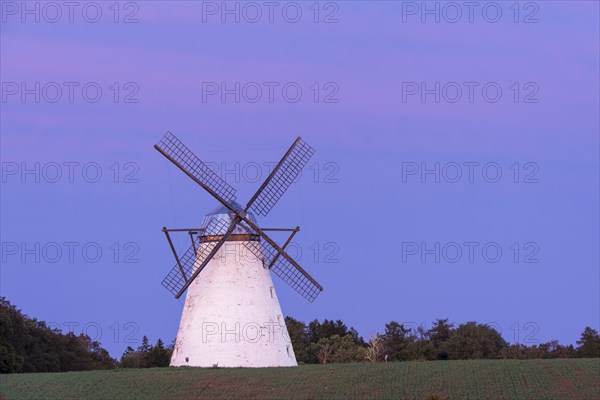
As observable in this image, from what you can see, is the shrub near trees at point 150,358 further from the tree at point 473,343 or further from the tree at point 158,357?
the tree at point 473,343

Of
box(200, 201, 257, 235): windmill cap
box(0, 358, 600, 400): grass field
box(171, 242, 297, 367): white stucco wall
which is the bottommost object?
box(0, 358, 600, 400): grass field

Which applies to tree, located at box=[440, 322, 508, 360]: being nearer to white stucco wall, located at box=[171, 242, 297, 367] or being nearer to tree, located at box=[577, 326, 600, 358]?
tree, located at box=[577, 326, 600, 358]

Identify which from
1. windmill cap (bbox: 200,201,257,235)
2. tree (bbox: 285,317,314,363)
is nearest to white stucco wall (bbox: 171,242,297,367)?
windmill cap (bbox: 200,201,257,235)

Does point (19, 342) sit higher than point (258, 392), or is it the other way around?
point (19, 342)

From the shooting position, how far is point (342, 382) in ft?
147

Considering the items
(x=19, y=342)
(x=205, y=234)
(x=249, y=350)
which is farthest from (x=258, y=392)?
(x=19, y=342)

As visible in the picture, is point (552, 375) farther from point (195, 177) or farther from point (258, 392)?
point (195, 177)

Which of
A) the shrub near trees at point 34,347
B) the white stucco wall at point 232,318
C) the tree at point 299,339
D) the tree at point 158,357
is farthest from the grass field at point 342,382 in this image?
the tree at point 299,339

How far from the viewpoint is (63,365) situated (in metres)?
63.8

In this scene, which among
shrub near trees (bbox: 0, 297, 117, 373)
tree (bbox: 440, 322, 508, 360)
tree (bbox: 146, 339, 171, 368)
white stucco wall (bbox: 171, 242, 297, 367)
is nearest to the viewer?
white stucco wall (bbox: 171, 242, 297, 367)

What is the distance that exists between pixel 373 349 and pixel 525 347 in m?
9.79

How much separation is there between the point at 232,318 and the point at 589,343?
24.9 meters

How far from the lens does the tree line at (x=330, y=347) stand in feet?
200

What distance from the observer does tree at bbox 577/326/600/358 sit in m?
66.1
